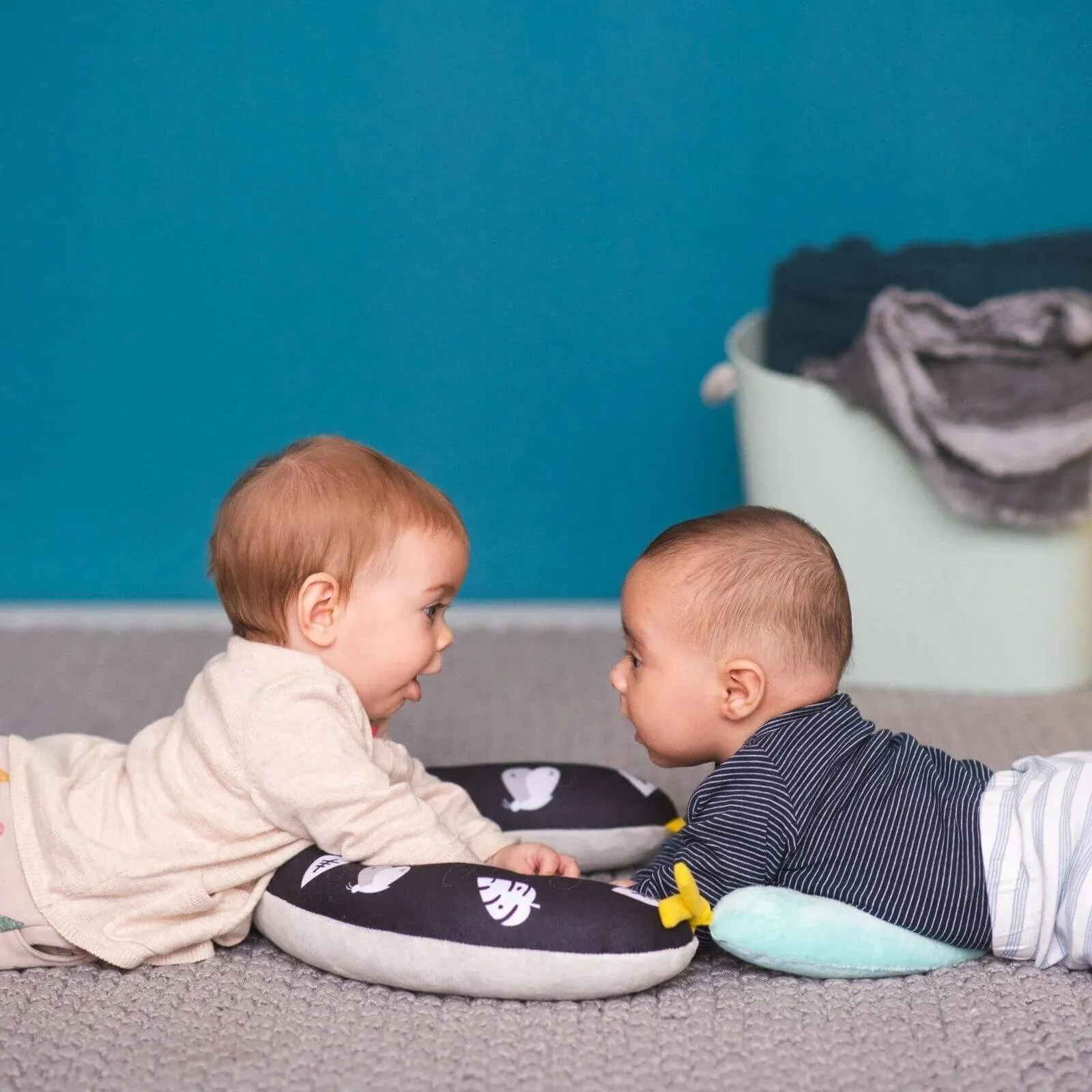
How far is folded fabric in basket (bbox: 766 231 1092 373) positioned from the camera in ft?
4.96

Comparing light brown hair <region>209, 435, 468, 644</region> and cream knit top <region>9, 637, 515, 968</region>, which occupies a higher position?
light brown hair <region>209, 435, 468, 644</region>

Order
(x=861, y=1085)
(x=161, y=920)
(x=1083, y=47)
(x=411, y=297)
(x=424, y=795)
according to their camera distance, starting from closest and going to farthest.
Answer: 1. (x=861, y=1085)
2. (x=161, y=920)
3. (x=424, y=795)
4. (x=1083, y=47)
5. (x=411, y=297)

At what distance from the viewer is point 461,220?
178 centimetres

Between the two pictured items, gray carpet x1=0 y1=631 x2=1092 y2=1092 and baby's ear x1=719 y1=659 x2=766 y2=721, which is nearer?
gray carpet x1=0 y1=631 x2=1092 y2=1092

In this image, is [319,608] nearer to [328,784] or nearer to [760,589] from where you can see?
[328,784]

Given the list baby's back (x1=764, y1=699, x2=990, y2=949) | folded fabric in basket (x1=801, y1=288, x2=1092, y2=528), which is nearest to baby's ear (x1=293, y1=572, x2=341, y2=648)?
baby's back (x1=764, y1=699, x2=990, y2=949)

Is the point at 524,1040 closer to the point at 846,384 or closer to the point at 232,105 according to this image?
the point at 846,384

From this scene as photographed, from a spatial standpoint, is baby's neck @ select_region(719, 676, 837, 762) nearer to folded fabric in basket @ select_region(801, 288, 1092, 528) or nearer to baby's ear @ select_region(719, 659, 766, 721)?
baby's ear @ select_region(719, 659, 766, 721)

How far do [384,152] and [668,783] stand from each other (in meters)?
0.86

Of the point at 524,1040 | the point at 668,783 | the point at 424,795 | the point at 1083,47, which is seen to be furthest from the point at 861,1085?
the point at 1083,47

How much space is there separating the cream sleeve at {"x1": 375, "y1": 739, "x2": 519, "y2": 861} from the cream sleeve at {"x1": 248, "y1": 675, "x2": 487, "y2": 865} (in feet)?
0.24

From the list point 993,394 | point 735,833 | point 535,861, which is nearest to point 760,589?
point 735,833

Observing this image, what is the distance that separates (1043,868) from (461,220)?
43.5 inches

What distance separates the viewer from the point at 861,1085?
0.90m
